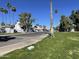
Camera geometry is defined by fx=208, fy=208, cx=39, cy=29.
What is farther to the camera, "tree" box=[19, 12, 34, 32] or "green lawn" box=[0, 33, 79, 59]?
"tree" box=[19, 12, 34, 32]

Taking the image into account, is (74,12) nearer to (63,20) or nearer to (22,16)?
(63,20)

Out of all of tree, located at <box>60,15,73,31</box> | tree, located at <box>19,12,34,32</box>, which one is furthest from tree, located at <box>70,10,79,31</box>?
A: tree, located at <box>19,12,34,32</box>

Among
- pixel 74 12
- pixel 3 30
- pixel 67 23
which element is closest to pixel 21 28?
pixel 3 30

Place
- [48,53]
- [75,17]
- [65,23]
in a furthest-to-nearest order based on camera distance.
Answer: [65,23] < [75,17] < [48,53]

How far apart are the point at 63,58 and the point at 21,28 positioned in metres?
119

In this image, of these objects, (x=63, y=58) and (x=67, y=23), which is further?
(x=67, y=23)

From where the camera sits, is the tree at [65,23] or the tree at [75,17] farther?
the tree at [65,23]

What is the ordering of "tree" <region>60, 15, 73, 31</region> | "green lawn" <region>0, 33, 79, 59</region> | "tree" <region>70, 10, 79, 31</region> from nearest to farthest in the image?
1. "green lawn" <region>0, 33, 79, 59</region>
2. "tree" <region>70, 10, 79, 31</region>
3. "tree" <region>60, 15, 73, 31</region>

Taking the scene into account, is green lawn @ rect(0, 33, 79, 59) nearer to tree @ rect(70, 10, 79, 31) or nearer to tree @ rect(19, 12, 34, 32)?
tree @ rect(70, 10, 79, 31)

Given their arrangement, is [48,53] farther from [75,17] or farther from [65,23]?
[65,23]

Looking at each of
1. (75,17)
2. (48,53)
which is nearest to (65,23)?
(75,17)

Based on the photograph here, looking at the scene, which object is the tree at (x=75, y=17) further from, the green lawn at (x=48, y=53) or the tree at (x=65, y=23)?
the green lawn at (x=48, y=53)

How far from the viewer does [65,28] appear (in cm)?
11712

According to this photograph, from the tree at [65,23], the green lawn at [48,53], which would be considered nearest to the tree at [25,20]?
the tree at [65,23]
